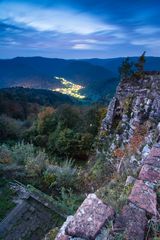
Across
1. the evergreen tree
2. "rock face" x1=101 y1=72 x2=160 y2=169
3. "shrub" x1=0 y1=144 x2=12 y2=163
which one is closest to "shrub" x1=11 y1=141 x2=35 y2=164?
"shrub" x1=0 y1=144 x2=12 y2=163

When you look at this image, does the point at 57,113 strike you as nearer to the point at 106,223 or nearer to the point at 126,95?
the point at 126,95

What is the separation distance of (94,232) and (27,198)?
3.05 metres

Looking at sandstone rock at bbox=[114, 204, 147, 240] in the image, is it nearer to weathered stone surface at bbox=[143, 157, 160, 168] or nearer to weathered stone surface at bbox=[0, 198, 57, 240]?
weathered stone surface at bbox=[143, 157, 160, 168]

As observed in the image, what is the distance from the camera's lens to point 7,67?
19200cm

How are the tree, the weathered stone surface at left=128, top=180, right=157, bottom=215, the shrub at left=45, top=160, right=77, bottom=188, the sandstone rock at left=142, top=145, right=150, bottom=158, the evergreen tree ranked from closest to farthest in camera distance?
1. the weathered stone surface at left=128, top=180, right=157, bottom=215
2. the sandstone rock at left=142, top=145, right=150, bottom=158
3. the shrub at left=45, top=160, right=77, bottom=188
4. the evergreen tree
5. the tree

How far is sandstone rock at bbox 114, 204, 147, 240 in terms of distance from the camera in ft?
8.11

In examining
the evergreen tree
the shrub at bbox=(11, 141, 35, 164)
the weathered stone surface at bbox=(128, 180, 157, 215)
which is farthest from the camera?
the evergreen tree

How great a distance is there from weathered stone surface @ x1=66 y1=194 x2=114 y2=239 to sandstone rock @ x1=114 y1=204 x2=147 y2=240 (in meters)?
0.11

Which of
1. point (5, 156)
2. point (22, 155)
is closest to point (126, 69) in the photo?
point (22, 155)

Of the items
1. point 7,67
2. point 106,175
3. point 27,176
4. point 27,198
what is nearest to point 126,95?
point 106,175

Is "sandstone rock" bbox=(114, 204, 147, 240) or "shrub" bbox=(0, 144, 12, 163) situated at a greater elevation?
"sandstone rock" bbox=(114, 204, 147, 240)

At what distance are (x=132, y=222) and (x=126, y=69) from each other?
980 centimetres

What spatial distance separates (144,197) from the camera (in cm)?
290

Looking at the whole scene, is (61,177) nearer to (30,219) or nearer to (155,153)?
(30,219)
